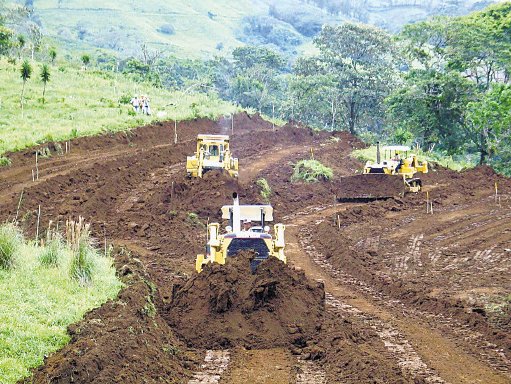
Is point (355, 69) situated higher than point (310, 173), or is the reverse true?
point (355, 69)

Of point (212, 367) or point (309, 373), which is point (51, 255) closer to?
point (212, 367)

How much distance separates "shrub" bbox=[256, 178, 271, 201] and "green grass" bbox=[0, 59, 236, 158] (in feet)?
34.1

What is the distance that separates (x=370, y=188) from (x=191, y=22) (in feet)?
433

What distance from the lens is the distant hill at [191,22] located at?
13362 cm

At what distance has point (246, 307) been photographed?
47.0 feet

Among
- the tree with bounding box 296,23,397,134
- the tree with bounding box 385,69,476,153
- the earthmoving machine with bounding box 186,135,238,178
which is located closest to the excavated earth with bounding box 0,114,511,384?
the earthmoving machine with bounding box 186,135,238,178

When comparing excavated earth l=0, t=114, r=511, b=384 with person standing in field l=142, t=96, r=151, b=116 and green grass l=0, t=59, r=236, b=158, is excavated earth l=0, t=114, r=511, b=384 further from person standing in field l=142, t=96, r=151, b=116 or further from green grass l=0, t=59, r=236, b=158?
person standing in field l=142, t=96, r=151, b=116

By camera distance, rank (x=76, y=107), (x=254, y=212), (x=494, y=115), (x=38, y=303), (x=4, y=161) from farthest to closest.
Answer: (x=76, y=107) → (x=494, y=115) → (x=4, y=161) → (x=254, y=212) → (x=38, y=303)

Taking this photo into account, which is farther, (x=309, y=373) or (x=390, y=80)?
(x=390, y=80)

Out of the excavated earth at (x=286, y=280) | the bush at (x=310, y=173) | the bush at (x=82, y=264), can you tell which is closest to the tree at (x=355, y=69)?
the excavated earth at (x=286, y=280)

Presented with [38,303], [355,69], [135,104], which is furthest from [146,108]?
[38,303]

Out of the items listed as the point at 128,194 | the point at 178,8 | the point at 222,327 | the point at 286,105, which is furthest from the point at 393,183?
the point at 178,8

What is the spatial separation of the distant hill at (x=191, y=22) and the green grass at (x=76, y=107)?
65653 millimetres

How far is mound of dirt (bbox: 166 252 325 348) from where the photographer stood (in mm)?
13797
